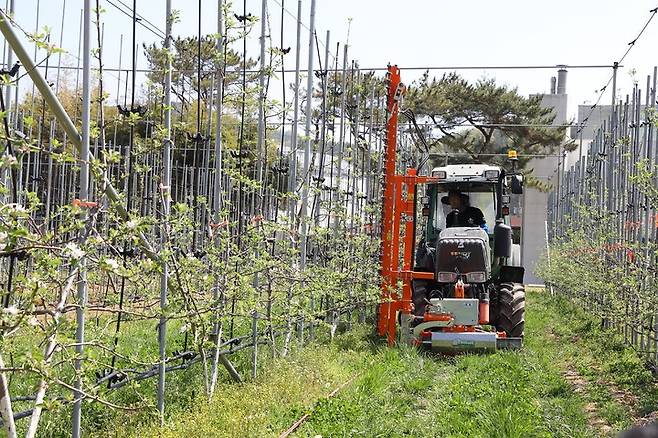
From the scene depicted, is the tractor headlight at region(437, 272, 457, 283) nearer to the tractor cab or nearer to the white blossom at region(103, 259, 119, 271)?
the tractor cab

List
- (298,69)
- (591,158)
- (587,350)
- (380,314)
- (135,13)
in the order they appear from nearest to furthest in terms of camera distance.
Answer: (135,13) → (298,69) → (380,314) → (587,350) → (591,158)

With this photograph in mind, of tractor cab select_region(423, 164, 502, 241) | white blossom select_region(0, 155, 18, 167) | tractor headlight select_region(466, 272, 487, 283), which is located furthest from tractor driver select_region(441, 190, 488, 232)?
white blossom select_region(0, 155, 18, 167)

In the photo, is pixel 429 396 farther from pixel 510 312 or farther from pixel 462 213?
pixel 462 213

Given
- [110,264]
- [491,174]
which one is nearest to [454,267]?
[491,174]

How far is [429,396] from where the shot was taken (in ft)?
29.3

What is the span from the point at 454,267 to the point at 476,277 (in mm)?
297

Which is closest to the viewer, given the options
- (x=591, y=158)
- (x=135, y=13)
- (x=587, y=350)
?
(x=135, y=13)

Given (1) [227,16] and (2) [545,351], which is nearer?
(1) [227,16]

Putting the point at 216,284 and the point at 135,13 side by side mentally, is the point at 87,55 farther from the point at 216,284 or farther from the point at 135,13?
the point at 216,284

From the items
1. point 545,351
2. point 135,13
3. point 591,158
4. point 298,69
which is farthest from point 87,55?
point 591,158

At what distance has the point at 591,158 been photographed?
72.2 ft

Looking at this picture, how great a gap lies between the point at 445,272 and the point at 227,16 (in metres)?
5.09

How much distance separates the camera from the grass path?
7129 mm

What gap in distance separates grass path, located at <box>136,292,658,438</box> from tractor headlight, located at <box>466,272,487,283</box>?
0.92 m
